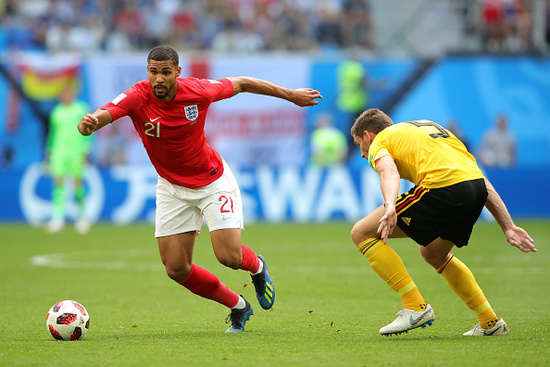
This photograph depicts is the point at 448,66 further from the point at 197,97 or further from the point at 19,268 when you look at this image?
the point at 197,97

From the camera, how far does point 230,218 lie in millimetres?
6691

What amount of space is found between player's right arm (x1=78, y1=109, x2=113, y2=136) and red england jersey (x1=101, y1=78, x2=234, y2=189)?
0.17m

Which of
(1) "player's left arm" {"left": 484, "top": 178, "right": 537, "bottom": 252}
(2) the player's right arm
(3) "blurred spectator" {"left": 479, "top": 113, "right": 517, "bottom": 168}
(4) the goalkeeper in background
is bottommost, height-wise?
(3) "blurred spectator" {"left": 479, "top": 113, "right": 517, "bottom": 168}

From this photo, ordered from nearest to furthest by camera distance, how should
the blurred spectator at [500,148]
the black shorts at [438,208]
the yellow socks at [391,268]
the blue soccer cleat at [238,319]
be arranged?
1. the black shorts at [438,208]
2. the yellow socks at [391,268]
3. the blue soccer cleat at [238,319]
4. the blurred spectator at [500,148]

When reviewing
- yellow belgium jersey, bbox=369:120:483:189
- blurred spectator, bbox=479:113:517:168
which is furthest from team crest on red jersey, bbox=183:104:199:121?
blurred spectator, bbox=479:113:517:168

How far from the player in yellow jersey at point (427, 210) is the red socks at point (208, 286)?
1.24 m

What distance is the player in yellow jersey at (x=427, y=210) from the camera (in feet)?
20.2

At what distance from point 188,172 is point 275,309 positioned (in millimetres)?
1972

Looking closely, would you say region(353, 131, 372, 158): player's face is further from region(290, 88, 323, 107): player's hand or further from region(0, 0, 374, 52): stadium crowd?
region(0, 0, 374, 52): stadium crowd

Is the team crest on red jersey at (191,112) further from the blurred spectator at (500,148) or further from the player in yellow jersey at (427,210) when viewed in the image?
the blurred spectator at (500,148)

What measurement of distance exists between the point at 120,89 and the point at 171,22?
2820 millimetres

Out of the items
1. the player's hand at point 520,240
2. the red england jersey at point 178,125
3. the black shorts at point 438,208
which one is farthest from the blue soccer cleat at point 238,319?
the player's hand at point 520,240

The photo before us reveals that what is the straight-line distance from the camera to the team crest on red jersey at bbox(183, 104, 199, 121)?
21.5 feet

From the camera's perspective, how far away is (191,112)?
6.59 meters
